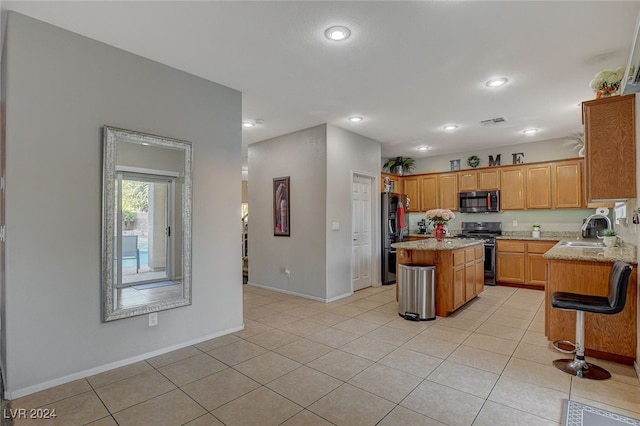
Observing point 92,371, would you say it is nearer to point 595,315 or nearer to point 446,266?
point 446,266

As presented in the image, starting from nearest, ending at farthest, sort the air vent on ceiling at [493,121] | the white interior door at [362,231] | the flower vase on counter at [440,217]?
the flower vase on counter at [440,217] < the air vent on ceiling at [493,121] < the white interior door at [362,231]

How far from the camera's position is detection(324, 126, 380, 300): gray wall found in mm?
4926

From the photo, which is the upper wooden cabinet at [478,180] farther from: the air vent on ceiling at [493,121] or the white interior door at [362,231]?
the white interior door at [362,231]

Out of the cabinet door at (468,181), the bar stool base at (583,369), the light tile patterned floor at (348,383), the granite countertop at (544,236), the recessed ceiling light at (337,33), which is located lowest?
the light tile patterned floor at (348,383)

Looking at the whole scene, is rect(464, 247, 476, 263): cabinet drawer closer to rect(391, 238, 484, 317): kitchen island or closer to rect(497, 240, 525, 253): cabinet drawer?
rect(391, 238, 484, 317): kitchen island

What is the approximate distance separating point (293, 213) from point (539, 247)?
168 inches

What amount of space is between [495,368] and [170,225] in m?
3.13

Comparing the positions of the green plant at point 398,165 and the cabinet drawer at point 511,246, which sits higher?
A: the green plant at point 398,165

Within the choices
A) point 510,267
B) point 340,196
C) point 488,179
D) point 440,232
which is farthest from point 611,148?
point 488,179

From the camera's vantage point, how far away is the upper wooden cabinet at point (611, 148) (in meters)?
2.75

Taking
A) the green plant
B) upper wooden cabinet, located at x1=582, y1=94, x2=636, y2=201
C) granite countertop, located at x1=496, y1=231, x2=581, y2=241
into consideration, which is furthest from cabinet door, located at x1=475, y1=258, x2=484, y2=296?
the green plant

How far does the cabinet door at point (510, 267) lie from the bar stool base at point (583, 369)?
331cm

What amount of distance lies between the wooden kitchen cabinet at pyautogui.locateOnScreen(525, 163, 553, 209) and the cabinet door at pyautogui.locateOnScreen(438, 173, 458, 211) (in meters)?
1.29

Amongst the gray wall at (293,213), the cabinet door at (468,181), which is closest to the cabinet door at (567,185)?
the cabinet door at (468,181)
